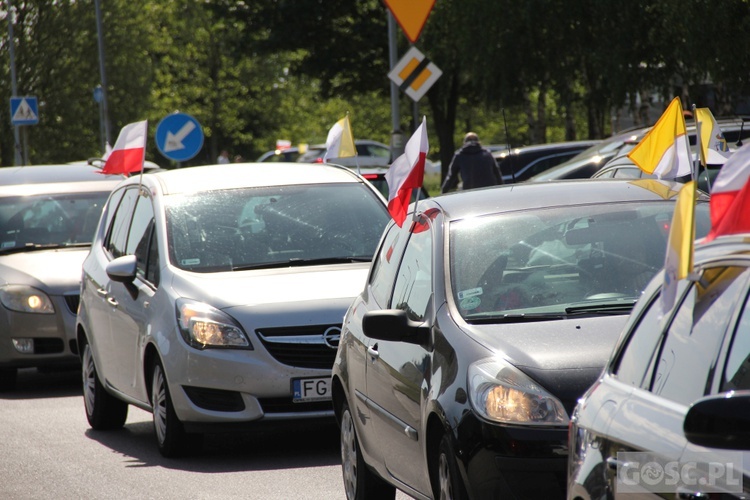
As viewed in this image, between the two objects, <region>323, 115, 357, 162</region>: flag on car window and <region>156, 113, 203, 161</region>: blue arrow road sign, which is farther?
<region>156, 113, 203, 161</region>: blue arrow road sign

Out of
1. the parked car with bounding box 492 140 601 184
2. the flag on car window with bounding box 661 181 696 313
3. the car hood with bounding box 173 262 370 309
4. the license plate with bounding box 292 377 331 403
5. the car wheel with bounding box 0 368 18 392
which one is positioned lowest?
the car wheel with bounding box 0 368 18 392

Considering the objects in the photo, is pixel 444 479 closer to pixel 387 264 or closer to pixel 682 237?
pixel 387 264

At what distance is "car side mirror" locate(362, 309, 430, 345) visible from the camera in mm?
6051

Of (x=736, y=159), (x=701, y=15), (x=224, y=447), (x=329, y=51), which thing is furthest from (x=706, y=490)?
(x=329, y=51)

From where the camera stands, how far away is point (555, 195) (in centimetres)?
688

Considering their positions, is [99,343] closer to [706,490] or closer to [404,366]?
[404,366]

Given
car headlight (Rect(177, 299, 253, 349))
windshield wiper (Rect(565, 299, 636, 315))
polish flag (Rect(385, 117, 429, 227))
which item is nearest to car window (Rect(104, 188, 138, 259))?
car headlight (Rect(177, 299, 253, 349))

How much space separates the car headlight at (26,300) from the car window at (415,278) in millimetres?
6845

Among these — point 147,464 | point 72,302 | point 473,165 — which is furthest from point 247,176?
point 473,165

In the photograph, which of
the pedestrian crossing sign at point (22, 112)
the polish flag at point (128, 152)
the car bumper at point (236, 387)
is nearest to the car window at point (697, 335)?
the car bumper at point (236, 387)

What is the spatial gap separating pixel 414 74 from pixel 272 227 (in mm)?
7719

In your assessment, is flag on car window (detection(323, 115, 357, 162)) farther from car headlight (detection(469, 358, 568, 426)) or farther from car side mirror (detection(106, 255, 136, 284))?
car headlight (detection(469, 358, 568, 426))

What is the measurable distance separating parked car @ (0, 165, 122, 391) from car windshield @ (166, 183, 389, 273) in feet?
10.8

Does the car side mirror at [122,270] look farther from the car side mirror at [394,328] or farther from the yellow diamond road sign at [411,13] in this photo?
the yellow diamond road sign at [411,13]
